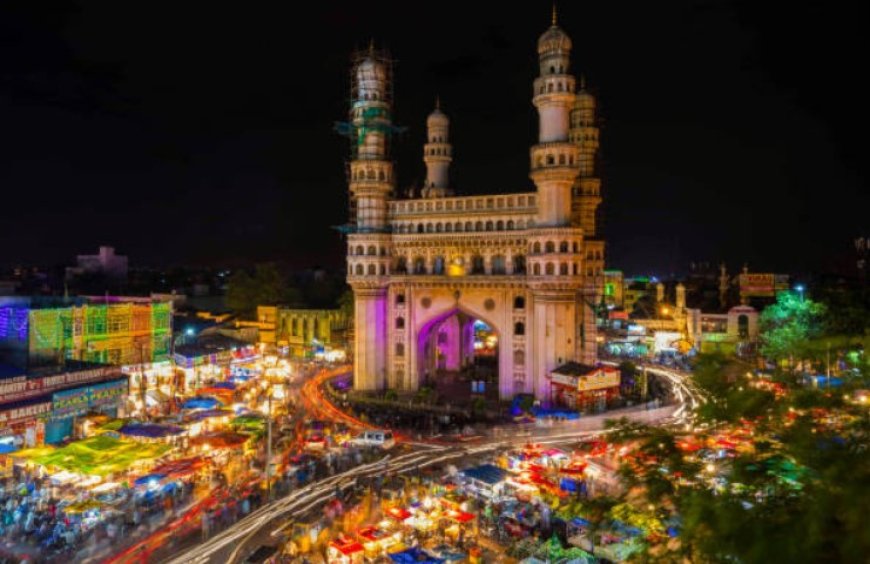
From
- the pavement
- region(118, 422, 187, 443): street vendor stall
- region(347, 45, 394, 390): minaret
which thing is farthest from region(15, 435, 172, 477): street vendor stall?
region(347, 45, 394, 390): minaret

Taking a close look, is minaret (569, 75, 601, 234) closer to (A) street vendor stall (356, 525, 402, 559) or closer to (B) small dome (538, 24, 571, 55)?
(B) small dome (538, 24, 571, 55)

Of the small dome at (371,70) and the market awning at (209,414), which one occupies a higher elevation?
the small dome at (371,70)

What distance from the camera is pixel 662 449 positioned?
9945 mm

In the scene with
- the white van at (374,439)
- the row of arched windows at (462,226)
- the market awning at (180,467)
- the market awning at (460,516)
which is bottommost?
the market awning at (460,516)

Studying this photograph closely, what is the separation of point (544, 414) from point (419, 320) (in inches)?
514

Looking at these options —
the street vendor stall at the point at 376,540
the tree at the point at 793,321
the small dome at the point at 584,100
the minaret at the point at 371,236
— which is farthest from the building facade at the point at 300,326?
the street vendor stall at the point at 376,540

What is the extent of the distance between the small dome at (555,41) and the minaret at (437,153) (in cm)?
1273

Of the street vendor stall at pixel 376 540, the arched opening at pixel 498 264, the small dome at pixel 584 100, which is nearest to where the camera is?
the street vendor stall at pixel 376 540

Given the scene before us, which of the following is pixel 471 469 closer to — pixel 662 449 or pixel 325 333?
pixel 662 449

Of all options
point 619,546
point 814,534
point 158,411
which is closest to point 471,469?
point 619,546

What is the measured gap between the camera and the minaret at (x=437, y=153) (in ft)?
170

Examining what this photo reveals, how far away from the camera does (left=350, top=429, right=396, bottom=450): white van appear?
101 feet

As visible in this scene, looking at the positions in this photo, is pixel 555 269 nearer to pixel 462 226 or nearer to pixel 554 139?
pixel 462 226

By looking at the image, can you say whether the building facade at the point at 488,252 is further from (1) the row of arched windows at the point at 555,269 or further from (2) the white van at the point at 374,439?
(2) the white van at the point at 374,439
